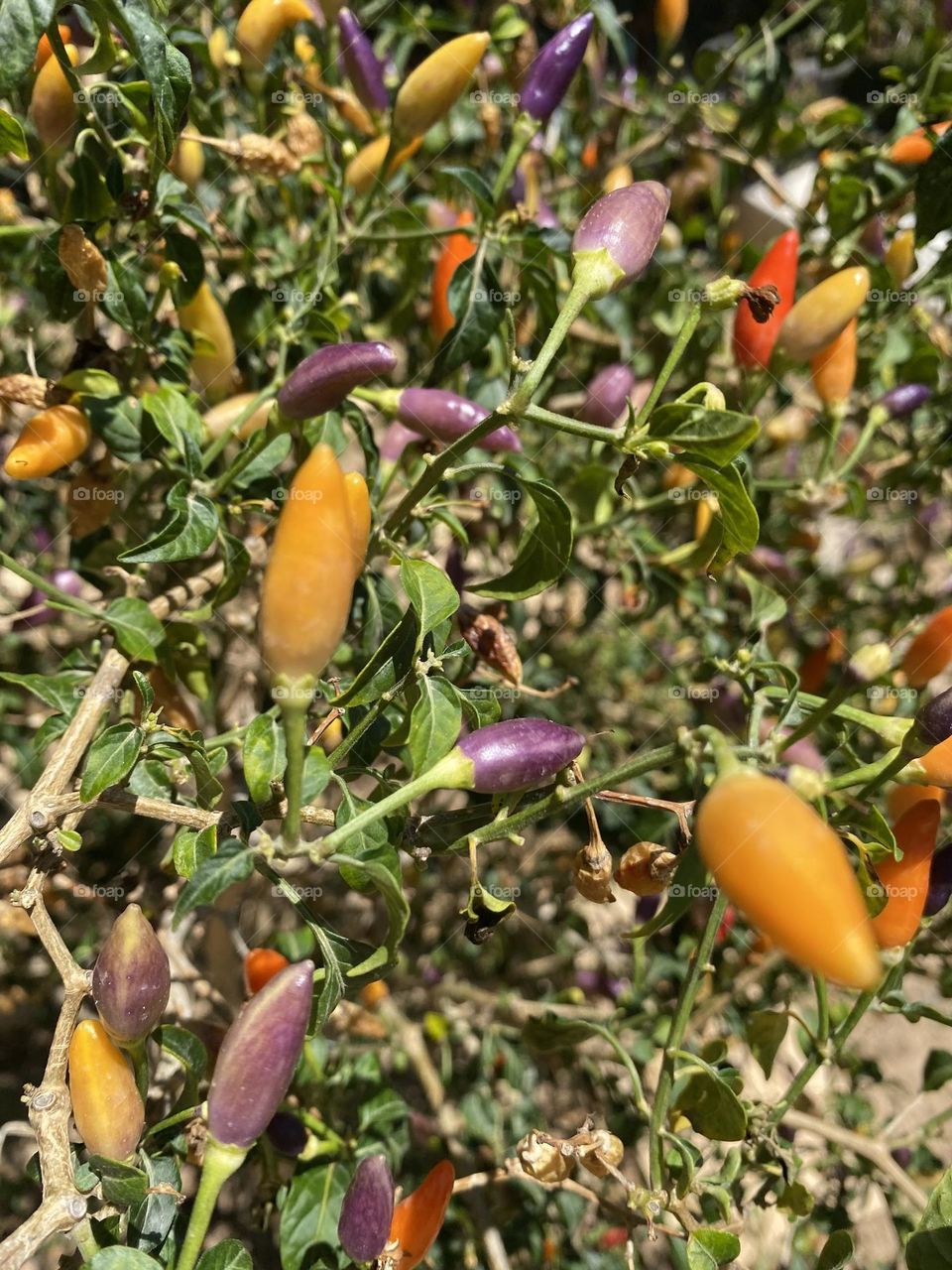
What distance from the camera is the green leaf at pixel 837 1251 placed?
2.38 ft

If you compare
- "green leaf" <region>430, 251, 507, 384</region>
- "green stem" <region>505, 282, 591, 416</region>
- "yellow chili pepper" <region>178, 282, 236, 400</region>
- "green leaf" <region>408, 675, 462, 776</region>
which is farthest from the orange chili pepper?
"green leaf" <region>408, 675, 462, 776</region>

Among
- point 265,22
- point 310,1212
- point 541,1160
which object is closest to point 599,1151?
point 541,1160

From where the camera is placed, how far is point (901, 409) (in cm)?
127

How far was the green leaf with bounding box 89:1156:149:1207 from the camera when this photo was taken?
606 millimetres

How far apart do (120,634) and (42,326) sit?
1.23 meters

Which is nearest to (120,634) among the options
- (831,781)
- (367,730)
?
(367,730)

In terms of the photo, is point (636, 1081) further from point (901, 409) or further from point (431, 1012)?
point (901, 409)

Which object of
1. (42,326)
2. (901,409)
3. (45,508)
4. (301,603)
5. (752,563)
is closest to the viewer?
(301,603)

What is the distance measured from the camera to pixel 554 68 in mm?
965

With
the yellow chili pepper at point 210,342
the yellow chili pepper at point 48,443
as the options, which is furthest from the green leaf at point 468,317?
the yellow chili pepper at point 48,443

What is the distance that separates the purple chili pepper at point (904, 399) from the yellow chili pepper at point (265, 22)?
0.83m

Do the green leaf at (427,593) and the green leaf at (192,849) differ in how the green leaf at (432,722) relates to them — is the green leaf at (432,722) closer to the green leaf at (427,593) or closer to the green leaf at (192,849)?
the green leaf at (427,593)

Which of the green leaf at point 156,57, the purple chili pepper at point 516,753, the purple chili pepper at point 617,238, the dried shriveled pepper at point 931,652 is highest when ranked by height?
the green leaf at point 156,57

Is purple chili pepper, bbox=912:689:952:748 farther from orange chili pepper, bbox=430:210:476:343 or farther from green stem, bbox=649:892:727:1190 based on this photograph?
orange chili pepper, bbox=430:210:476:343
